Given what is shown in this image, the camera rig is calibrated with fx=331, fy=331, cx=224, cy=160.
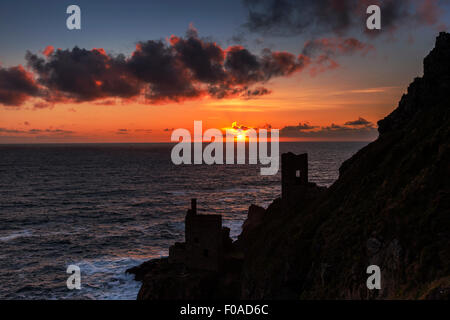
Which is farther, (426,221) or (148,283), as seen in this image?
(148,283)

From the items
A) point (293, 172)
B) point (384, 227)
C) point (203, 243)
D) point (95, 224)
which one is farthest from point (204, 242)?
point (95, 224)

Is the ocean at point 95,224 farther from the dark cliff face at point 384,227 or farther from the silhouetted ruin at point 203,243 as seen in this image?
the dark cliff face at point 384,227

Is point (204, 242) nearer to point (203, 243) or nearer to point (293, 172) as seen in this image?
point (203, 243)

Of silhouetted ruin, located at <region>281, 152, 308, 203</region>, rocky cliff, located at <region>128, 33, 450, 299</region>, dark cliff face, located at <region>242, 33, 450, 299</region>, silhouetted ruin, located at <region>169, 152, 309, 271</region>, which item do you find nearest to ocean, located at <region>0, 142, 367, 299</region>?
silhouetted ruin, located at <region>169, 152, 309, 271</region>

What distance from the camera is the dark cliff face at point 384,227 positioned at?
19.2 meters

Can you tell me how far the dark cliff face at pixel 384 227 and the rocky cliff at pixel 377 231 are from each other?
2.8 inches

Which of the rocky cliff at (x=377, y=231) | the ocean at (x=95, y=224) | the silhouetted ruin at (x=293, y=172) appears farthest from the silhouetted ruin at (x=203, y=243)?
the ocean at (x=95, y=224)

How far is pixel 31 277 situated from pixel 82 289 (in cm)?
960

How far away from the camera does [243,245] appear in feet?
153

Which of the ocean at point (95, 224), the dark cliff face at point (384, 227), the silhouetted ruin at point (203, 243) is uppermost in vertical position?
the dark cliff face at point (384, 227)

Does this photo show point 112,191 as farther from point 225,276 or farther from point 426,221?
point 426,221

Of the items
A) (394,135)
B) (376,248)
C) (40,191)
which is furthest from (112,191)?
(376,248)

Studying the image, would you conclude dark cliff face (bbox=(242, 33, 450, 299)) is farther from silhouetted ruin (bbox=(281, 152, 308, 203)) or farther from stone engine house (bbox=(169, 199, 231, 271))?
stone engine house (bbox=(169, 199, 231, 271))

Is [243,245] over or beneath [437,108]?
beneath
